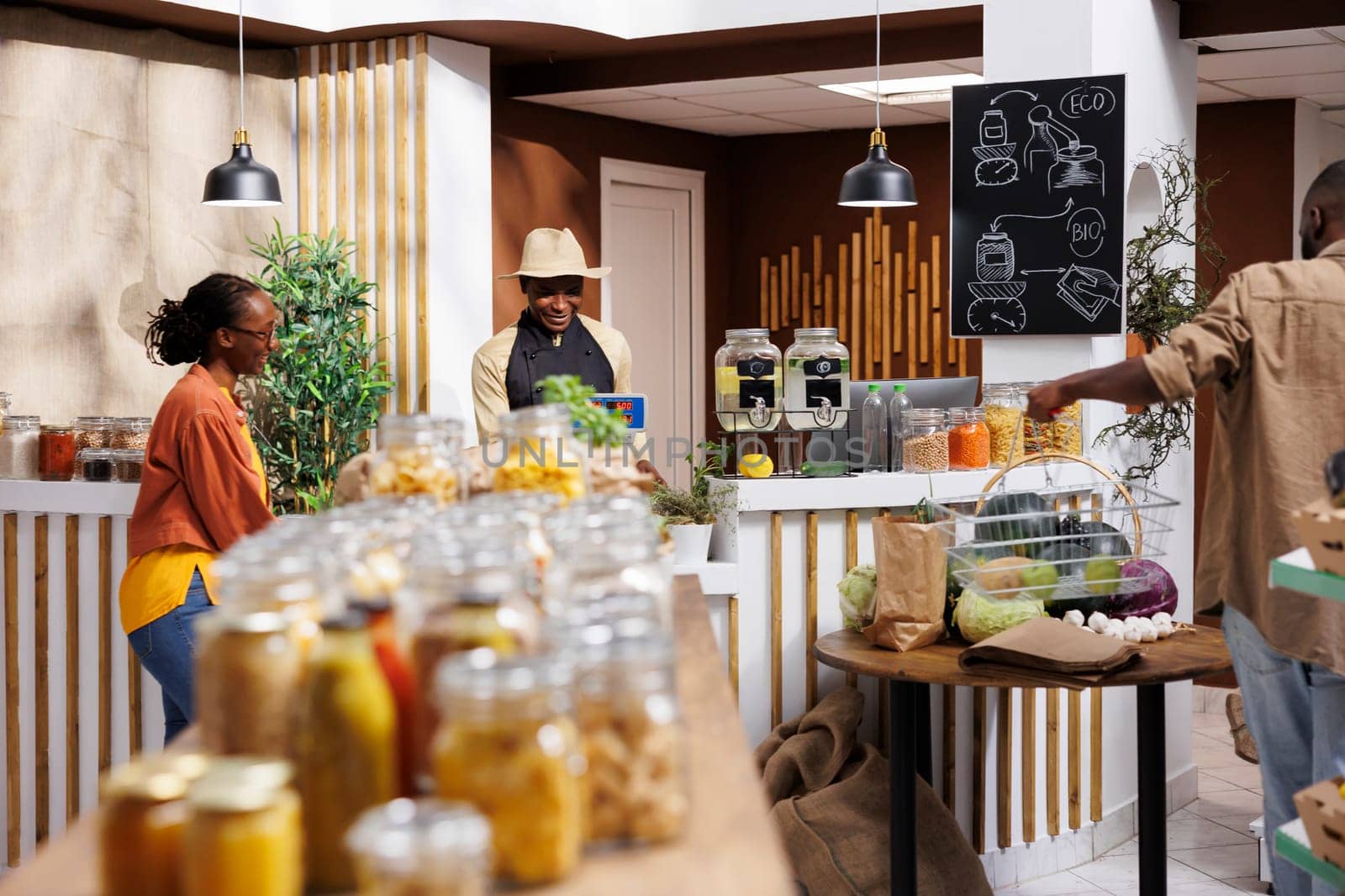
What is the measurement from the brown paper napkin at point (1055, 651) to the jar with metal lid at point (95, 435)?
2.69 metres

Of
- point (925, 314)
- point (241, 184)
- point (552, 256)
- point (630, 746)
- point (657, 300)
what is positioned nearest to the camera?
point (630, 746)

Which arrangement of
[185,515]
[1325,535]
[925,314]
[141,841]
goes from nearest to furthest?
1. [141,841]
2. [1325,535]
3. [185,515]
4. [925,314]

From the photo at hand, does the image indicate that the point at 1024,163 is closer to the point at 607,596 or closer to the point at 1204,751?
the point at 1204,751

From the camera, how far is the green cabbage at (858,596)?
3.45 meters

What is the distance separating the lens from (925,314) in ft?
25.7

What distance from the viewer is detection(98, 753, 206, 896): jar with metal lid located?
3.20 feet

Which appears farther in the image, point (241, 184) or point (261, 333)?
point (241, 184)

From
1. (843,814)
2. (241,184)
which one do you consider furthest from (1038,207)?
(241,184)

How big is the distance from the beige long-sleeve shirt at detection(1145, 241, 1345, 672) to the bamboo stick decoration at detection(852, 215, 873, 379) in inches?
211

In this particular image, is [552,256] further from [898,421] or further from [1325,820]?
[1325,820]

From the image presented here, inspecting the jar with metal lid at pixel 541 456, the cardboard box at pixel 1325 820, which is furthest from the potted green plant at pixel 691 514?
the cardboard box at pixel 1325 820

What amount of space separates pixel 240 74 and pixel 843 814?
3.87m

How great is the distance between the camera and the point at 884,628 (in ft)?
10.8

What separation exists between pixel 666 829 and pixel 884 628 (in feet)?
7.40
